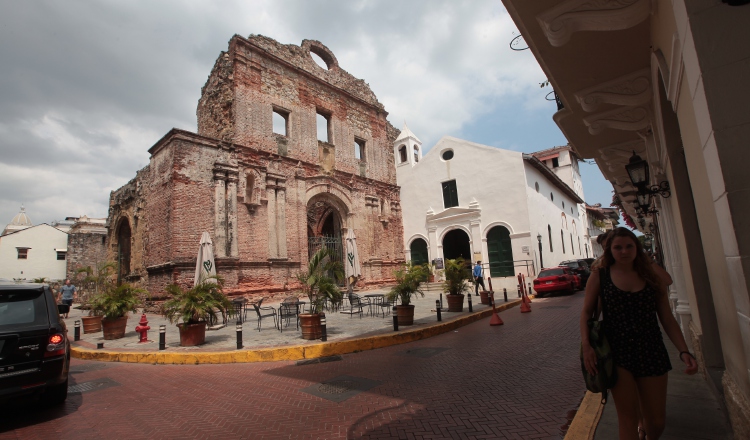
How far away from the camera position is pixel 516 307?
14.1m

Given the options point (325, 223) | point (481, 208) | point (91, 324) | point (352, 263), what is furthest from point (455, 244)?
point (91, 324)

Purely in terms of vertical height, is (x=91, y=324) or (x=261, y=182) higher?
(x=261, y=182)

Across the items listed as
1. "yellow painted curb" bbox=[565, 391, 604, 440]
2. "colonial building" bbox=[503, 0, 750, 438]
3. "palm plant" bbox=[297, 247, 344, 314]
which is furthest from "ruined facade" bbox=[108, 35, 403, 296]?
"yellow painted curb" bbox=[565, 391, 604, 440]

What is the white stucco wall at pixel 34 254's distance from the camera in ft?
118

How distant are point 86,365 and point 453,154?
74.8 ft

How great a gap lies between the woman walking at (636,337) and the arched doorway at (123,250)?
2215 centimetres

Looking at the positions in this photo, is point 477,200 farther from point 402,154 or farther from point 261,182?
point 261,182

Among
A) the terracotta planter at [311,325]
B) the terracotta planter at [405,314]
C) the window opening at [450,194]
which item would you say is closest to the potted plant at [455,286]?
the terracotta planter at [405,314]

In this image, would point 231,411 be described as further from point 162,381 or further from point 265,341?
point 265,341

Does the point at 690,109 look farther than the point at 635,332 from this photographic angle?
Yes

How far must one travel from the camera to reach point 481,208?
2436 cm

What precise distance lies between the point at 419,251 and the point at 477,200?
526 centimetres

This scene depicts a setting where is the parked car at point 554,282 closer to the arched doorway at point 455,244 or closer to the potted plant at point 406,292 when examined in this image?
the potted plant at point 406,292

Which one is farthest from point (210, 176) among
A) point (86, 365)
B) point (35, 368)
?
point (35, 368)
